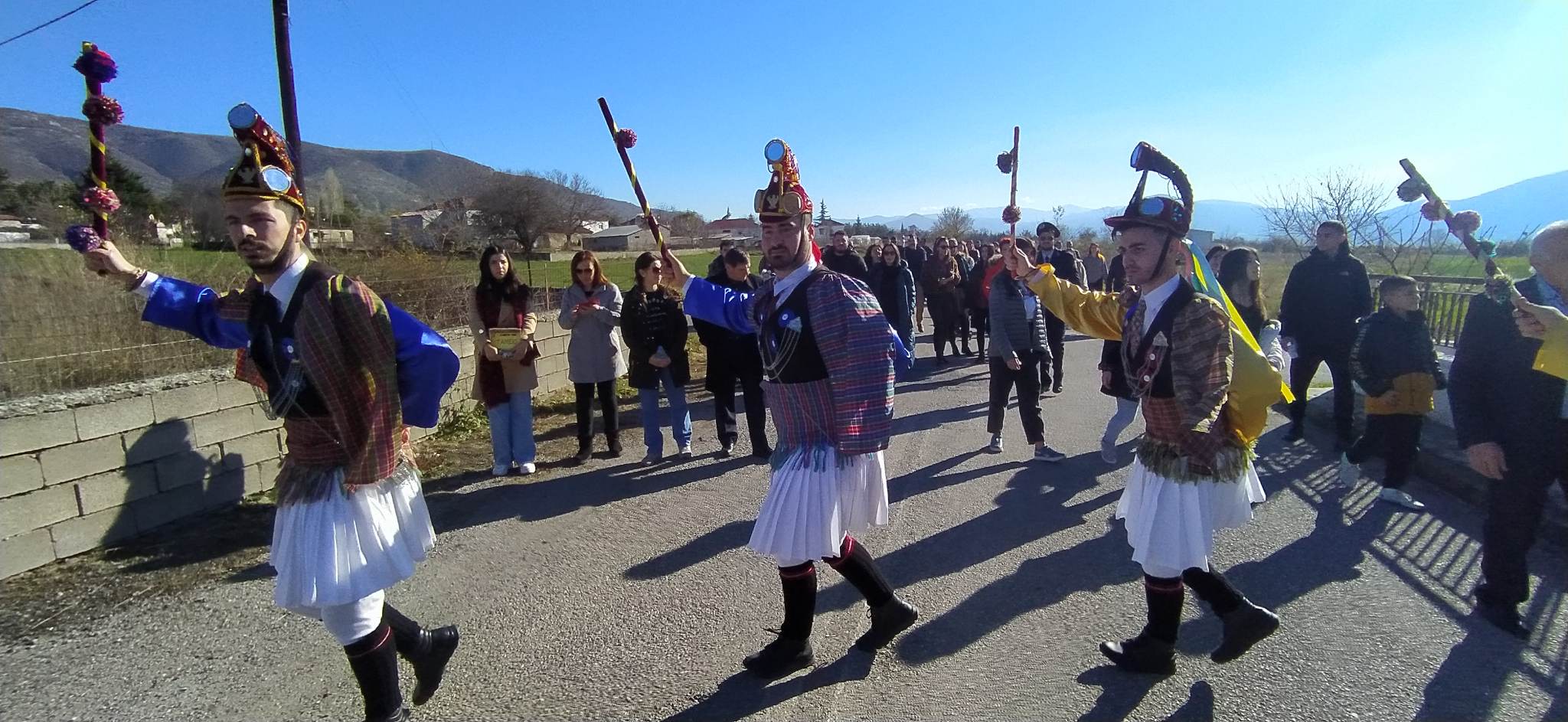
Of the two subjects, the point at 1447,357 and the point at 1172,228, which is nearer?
the point at 1172,228

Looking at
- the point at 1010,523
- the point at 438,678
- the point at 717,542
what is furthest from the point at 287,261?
the point at 1010,523

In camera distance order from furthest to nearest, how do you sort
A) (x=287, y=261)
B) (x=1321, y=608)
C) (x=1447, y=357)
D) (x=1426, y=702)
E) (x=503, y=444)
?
(x=1447, y=357), (x=503, y=444), (x=1321, y=608), (x=1426, y=702), (x=287, y=261)

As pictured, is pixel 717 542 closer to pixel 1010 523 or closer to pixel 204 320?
pixel 1010 523

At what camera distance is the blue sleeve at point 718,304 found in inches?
129

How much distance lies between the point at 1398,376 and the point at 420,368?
5.90 m

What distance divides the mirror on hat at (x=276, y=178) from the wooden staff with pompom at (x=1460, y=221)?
514cm

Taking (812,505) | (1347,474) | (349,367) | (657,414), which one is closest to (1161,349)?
(812,505)

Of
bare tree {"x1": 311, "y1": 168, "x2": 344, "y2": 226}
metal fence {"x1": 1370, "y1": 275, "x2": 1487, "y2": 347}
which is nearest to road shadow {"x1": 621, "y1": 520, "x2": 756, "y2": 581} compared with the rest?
metal fence {"x1": 1370, "y1": 275, "x2": 1487, "y2": 347}

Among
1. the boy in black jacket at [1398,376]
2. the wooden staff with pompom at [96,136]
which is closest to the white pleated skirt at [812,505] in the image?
the wooden staff with pompom at [96,136]

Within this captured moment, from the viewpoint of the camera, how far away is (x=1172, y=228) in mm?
2900

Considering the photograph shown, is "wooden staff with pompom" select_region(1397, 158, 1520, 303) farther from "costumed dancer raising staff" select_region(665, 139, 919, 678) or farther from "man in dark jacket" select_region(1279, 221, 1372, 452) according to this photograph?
"costumed dancer raising staff" select_region(665, 139, 919, 678)

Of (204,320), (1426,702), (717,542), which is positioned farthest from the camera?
(717,542)

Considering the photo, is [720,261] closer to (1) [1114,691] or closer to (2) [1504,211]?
(1) [1114,691]

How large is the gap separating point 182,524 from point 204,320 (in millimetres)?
2859
